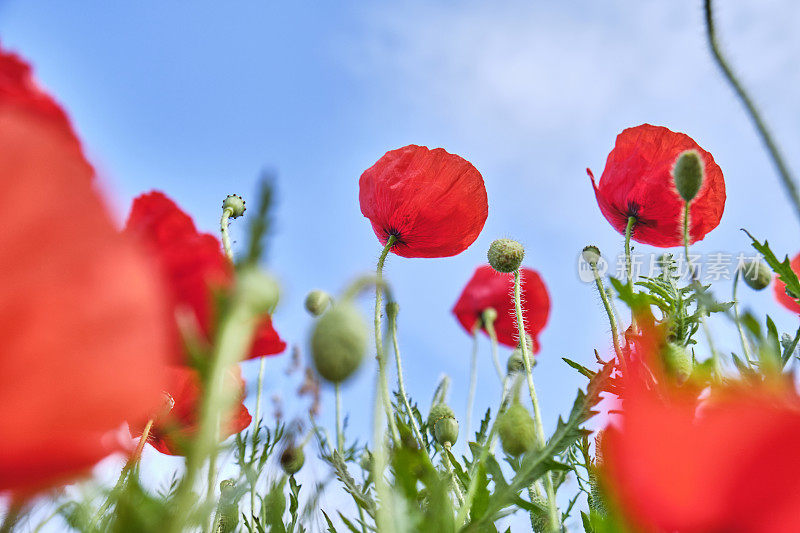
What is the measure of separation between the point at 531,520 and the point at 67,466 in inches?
36.2

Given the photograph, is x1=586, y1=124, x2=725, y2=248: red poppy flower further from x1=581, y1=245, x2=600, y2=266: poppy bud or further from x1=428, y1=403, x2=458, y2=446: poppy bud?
x1=428, y1=403, x2=458, y2=446: poppy bud

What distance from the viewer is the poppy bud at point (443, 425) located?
3.16 ft

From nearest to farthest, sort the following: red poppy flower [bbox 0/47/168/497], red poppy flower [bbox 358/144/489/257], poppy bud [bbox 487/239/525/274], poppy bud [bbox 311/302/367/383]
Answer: red poppy flower [bbox 0/47/168/497], poppy bud [bbox 311/302/367/383], red poppy flower [bbox 358/144/489/257], poppy bud [bbox 487/239/525/274]

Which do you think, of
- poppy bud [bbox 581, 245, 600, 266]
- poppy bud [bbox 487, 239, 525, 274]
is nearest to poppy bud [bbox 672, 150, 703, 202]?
poppy bud [bbox 581, 245, 600, 266]

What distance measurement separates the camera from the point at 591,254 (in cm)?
113

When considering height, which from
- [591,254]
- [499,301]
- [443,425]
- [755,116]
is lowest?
[443,425]

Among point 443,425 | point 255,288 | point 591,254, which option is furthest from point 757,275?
point 255,288

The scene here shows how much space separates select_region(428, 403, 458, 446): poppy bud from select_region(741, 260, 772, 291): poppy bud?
1062 millimetres

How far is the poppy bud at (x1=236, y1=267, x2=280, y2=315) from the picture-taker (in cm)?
20

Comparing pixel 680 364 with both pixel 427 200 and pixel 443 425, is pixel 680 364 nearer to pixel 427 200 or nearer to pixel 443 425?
pixel 443 425

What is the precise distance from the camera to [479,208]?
1125mm

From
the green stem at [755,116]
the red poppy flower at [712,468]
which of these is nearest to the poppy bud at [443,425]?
the green stem at [755,116]

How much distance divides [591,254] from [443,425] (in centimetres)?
40

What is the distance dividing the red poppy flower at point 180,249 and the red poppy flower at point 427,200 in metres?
0.65
